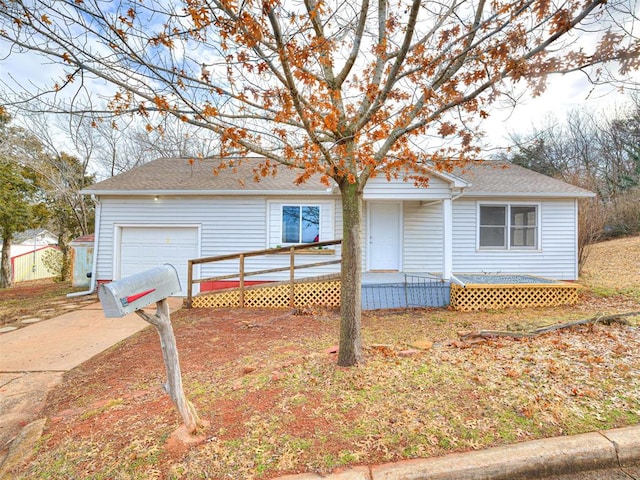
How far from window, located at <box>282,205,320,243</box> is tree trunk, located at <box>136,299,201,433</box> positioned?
6.97m

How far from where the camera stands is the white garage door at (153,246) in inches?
376

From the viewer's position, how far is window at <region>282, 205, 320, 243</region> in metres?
9.32

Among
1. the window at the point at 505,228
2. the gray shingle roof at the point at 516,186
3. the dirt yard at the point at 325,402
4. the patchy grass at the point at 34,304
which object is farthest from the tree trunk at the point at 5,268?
the window at the point at 505,228

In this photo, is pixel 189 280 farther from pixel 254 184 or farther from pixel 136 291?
pixel 136 291

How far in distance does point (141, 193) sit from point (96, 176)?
36.9ft

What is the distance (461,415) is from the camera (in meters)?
2.63

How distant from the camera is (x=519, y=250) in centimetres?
969

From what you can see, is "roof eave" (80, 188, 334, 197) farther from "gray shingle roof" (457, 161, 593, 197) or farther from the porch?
"gray shingle roof" (457, 161, 593, 197)

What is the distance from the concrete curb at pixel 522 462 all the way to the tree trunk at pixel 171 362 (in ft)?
2.93

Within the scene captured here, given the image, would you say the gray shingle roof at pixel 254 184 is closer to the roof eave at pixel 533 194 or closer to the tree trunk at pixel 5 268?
the roof eave at pixel 533 194

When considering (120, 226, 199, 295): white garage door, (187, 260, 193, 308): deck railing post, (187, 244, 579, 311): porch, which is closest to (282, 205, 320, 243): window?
(187, 244, 579, 311): porch

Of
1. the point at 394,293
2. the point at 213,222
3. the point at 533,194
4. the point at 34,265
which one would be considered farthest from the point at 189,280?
the point at 34,265

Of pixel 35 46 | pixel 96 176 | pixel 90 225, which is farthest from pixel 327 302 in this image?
pixel 96 176

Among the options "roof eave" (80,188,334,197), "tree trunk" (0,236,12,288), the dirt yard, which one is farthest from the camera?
"tree trunk" (0,236,12,288)
